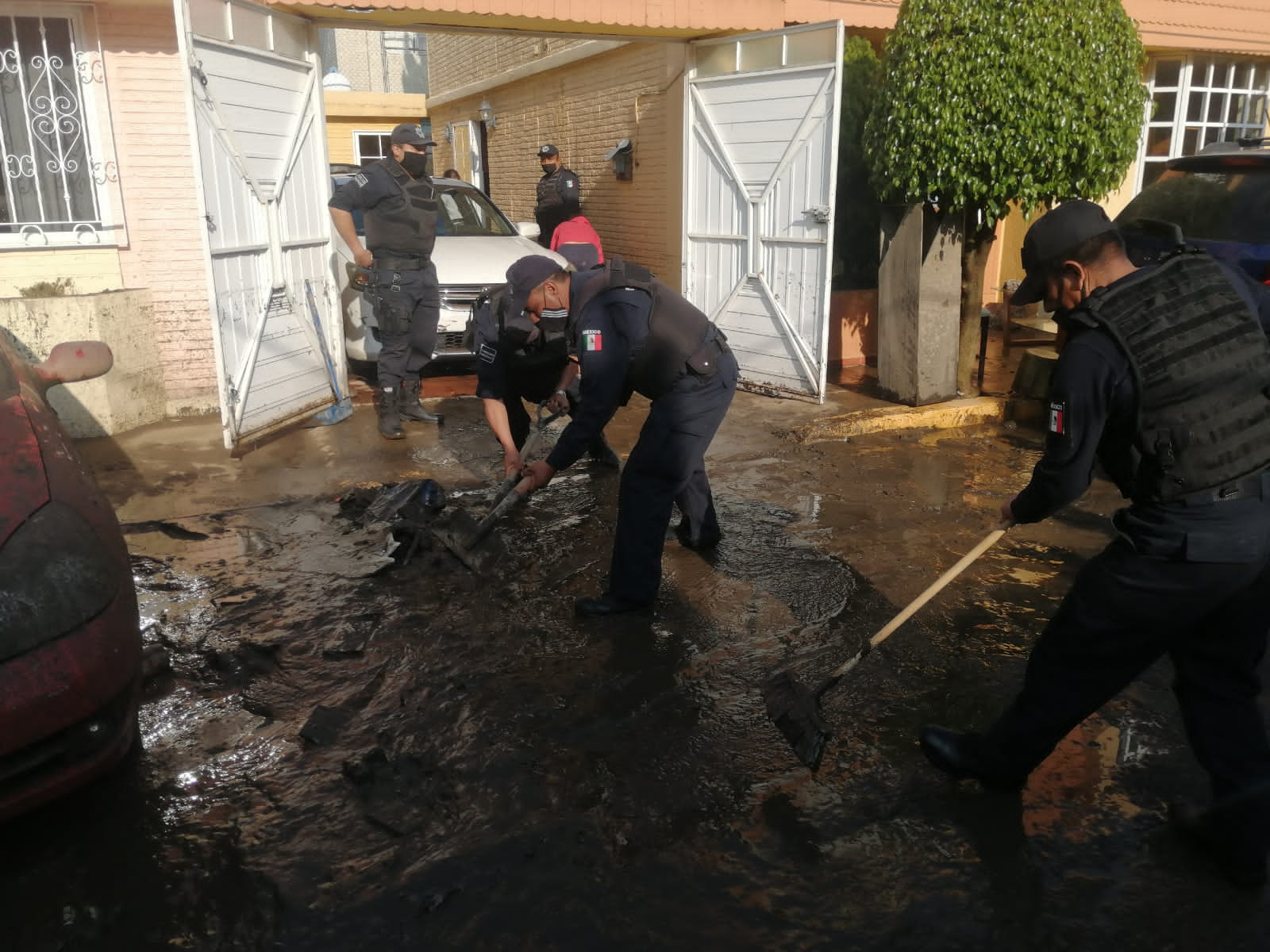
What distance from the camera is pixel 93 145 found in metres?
7.00

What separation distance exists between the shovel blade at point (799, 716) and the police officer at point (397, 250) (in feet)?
14.4

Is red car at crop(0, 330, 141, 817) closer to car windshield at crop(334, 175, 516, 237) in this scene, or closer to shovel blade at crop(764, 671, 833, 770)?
shovel blade at crop(764, 671, 833, 770)

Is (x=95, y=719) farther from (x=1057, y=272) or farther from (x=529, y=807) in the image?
(x=1057, y=272)

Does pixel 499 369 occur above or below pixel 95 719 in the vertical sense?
above

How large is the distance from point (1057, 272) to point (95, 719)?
9.03 ft

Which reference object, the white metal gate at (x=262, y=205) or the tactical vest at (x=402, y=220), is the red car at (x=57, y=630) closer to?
the white metal gate at (x=262, y=205)

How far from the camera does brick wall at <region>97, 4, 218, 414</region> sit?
695 cm

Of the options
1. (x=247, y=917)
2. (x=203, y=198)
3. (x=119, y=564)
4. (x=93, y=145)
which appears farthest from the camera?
(x=93, y=145)

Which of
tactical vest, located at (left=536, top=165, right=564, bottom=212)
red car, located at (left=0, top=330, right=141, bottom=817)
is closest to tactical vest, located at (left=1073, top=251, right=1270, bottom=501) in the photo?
red car, located at (left=0, top=330, right=141, bottom=817)

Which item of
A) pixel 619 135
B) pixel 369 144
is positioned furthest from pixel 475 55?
pixel 619 135

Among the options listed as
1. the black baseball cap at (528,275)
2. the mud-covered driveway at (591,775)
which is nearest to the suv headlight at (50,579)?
the mud-covered driveway at (591,775)

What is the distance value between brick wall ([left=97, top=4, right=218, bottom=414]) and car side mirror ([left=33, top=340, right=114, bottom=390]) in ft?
11.2

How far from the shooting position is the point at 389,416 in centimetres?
693

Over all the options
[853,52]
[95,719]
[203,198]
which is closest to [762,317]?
[853,52]
